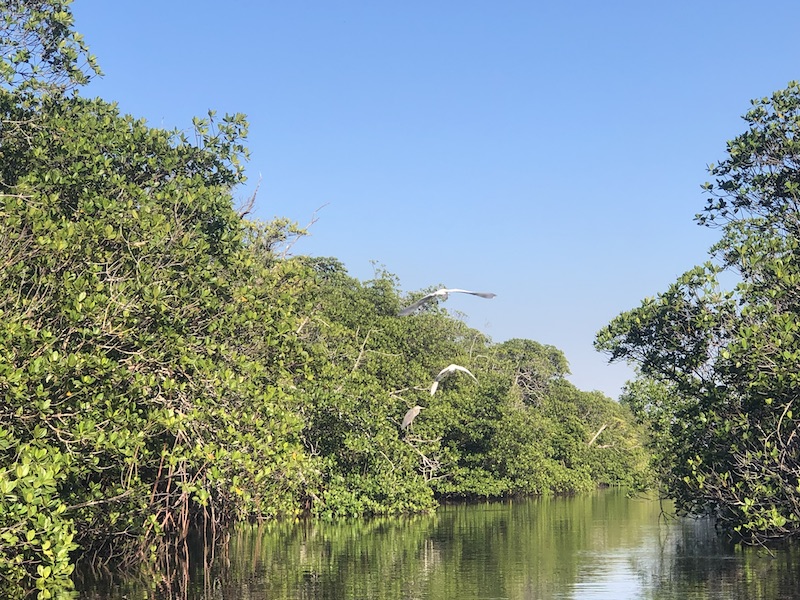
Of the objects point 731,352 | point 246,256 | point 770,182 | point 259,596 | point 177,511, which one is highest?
point 770,182

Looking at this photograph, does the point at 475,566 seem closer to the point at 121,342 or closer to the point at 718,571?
the point at 718,571

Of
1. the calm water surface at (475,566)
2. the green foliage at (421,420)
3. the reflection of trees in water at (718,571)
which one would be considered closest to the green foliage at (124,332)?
the calm water surface at (475,566)

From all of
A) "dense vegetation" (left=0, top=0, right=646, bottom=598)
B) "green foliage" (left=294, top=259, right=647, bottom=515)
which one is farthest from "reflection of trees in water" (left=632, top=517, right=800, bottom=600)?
"dense vegetation" (left=0, top=0, right=646, bottom=598)

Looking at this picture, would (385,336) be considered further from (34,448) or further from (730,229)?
(34,448)

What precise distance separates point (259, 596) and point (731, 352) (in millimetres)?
8953

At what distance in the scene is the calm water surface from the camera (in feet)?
47.8

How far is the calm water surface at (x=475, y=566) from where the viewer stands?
14.6 meters

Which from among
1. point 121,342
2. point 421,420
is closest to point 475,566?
point 121,342

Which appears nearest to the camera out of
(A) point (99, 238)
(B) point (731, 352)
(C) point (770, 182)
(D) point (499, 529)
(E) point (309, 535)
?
(A) point (99, 238)

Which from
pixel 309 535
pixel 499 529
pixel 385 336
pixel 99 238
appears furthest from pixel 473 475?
pixel 99 238

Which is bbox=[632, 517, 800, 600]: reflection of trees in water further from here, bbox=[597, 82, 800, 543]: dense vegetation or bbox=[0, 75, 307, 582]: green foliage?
bbox=[0, 75, 307, 582]: green foliage

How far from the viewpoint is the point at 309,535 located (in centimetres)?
2427

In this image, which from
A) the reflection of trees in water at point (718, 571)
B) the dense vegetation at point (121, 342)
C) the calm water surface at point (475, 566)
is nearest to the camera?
the dense vegetation at point (121, 342)

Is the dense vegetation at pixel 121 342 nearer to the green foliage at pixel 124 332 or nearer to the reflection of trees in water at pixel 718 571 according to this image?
the green foliage at pixel 124 332
